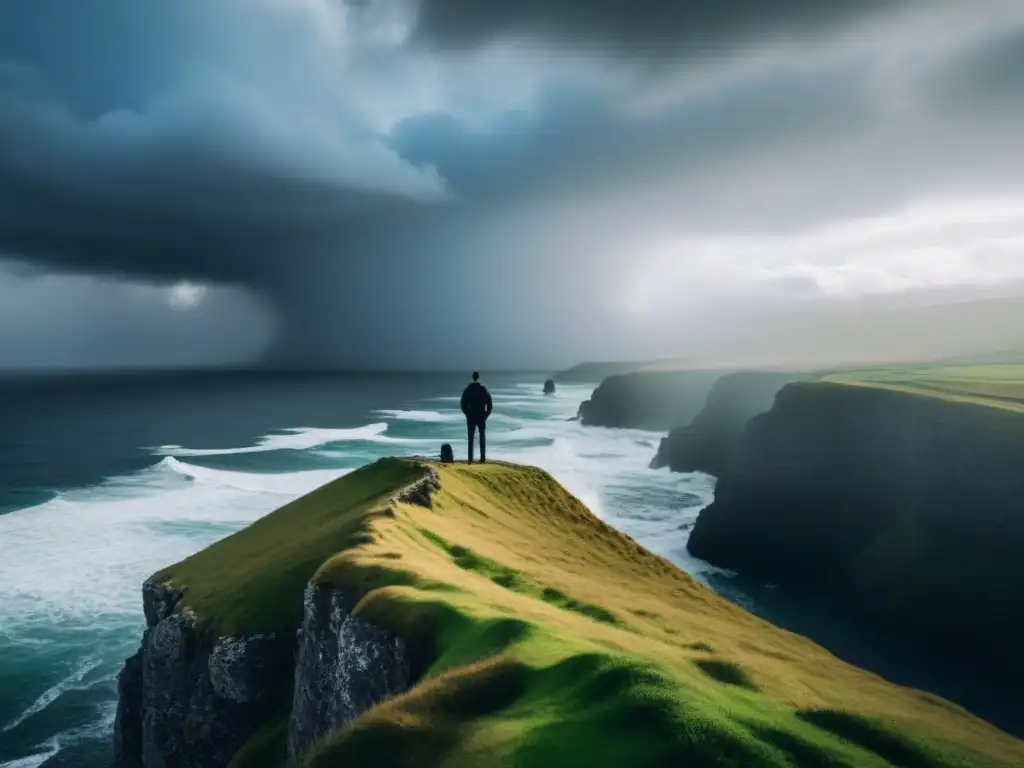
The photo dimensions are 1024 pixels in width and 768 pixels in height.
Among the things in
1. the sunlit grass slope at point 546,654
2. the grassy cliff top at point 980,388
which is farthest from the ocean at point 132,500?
the grassy cliff top at point 980,388

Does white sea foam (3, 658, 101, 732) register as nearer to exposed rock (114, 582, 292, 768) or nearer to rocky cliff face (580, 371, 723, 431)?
exposed rock (114, 582, 292, 768)

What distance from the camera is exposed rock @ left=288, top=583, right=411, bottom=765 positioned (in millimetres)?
13969

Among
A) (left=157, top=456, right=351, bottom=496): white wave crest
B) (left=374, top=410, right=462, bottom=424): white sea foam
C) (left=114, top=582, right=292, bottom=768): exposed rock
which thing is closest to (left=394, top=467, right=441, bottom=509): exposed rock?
(left=114, top=582, right=292, bottom=768): exposed rock

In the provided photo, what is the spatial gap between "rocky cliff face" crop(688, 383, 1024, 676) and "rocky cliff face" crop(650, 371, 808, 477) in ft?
88.1

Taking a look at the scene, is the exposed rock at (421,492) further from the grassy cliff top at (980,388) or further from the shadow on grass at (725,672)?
the grassy cliff top at (980,388)

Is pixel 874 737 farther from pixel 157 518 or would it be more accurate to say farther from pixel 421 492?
pixel 157 518

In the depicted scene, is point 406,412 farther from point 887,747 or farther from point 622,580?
point 887,747

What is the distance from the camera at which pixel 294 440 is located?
393ft

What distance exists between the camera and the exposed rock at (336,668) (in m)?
14.0

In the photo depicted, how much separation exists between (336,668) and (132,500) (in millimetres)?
65890

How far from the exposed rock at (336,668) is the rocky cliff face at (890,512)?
39203 mm

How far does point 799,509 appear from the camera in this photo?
5725 centimetres

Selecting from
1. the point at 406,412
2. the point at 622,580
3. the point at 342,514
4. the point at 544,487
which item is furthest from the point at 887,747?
the point at 406,412

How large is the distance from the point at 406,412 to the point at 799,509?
140m
